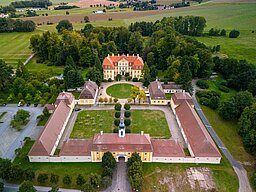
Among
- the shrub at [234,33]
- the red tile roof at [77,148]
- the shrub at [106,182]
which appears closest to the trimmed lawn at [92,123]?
the red tile roof at [77,148]

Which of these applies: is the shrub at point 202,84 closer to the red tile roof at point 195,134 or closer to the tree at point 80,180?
the red tile roof at point 195,134

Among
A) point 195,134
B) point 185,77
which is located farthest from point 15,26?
point 195,134

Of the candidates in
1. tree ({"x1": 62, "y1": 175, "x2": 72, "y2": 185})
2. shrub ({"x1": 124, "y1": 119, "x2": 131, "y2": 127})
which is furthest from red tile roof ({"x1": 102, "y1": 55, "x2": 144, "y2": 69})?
tree ({"x1": 62, "y1": 175, "x2": 72, "y2": 185})

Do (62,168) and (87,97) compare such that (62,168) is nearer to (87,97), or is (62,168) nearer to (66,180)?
(66,180)

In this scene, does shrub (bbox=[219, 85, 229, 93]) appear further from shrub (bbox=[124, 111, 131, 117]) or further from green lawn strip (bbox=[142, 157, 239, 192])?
shrub (bbox=[124, 111, 131, 117])

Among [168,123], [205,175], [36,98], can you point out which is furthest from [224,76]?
[36,98]

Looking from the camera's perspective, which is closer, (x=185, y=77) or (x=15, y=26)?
(x=185, y=77)

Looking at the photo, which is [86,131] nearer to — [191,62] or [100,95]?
[100,95]
